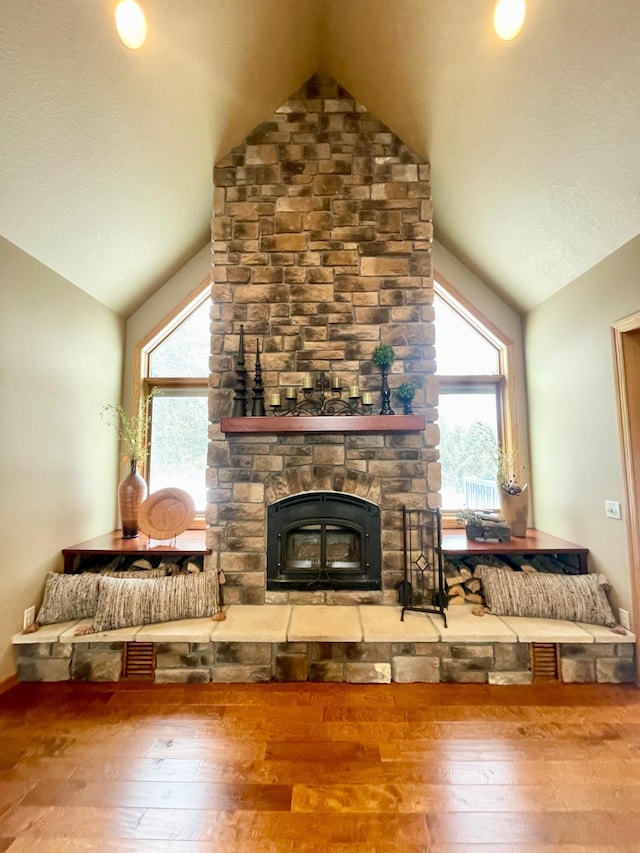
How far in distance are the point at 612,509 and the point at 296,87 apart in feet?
13.4

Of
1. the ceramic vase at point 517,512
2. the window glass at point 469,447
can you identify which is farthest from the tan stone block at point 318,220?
the ceramic vase at point 517,512

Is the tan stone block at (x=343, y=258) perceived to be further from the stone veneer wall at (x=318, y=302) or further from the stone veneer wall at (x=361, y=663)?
the stone veneer wall at (x=361, y=663)

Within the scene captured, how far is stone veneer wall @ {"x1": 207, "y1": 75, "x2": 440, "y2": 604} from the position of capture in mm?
2873

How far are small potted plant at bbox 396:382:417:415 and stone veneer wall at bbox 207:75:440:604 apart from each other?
0.11m

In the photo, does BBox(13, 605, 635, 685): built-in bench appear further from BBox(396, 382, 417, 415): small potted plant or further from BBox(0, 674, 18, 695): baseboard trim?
BBox(396, 382, 417, 415): small potted plant

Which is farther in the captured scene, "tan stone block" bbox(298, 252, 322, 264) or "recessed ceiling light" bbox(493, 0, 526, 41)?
"tan stone block" bbox(298, 252, 322, 264)

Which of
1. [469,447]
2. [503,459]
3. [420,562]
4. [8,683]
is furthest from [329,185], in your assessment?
[8,683]

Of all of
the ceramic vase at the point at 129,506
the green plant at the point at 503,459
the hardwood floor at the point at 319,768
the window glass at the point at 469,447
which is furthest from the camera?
the window glass at the point at 469,447

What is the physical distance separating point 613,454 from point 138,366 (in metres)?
4.10

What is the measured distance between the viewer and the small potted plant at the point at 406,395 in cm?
283

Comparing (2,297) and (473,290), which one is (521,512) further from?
(2,297)

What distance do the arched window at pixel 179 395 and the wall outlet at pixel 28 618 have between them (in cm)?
139

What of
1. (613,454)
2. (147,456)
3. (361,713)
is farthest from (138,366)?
(613,454)

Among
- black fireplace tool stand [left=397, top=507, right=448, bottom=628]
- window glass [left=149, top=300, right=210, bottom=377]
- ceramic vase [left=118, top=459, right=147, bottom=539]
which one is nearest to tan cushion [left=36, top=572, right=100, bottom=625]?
ceramic vase [left=118, top=459, right=147, bottom=539]
